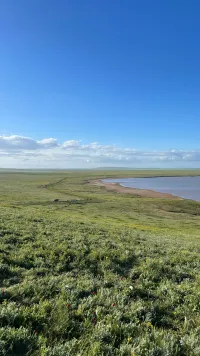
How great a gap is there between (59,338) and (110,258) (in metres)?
5.18

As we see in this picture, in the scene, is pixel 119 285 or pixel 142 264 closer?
pixel 119 285

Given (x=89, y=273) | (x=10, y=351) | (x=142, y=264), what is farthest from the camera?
(x=142, y=264)

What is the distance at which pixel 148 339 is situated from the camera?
502 centimetres

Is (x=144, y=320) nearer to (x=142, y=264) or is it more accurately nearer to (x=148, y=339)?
(x=148, y=339)

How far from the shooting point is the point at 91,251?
10.4 metres

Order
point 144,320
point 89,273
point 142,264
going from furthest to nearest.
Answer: point 142,264, point 89,273, point 144,320

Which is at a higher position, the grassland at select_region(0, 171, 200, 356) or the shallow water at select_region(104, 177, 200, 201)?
the grassland at select_region(0, 171, 200, 356)

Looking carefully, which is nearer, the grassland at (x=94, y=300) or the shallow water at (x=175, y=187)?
the grassland at (x=94, y=300)

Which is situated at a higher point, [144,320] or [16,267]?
[16,267]

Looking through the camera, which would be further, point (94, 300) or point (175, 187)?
point (175, 187)

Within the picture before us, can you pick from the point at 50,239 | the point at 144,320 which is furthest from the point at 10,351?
the point at 50,239

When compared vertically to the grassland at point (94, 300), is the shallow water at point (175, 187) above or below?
below

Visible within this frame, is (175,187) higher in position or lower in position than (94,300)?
lower

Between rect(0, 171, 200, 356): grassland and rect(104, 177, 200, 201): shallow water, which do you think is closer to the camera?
rect(0, 171, 200, 356): grassland
